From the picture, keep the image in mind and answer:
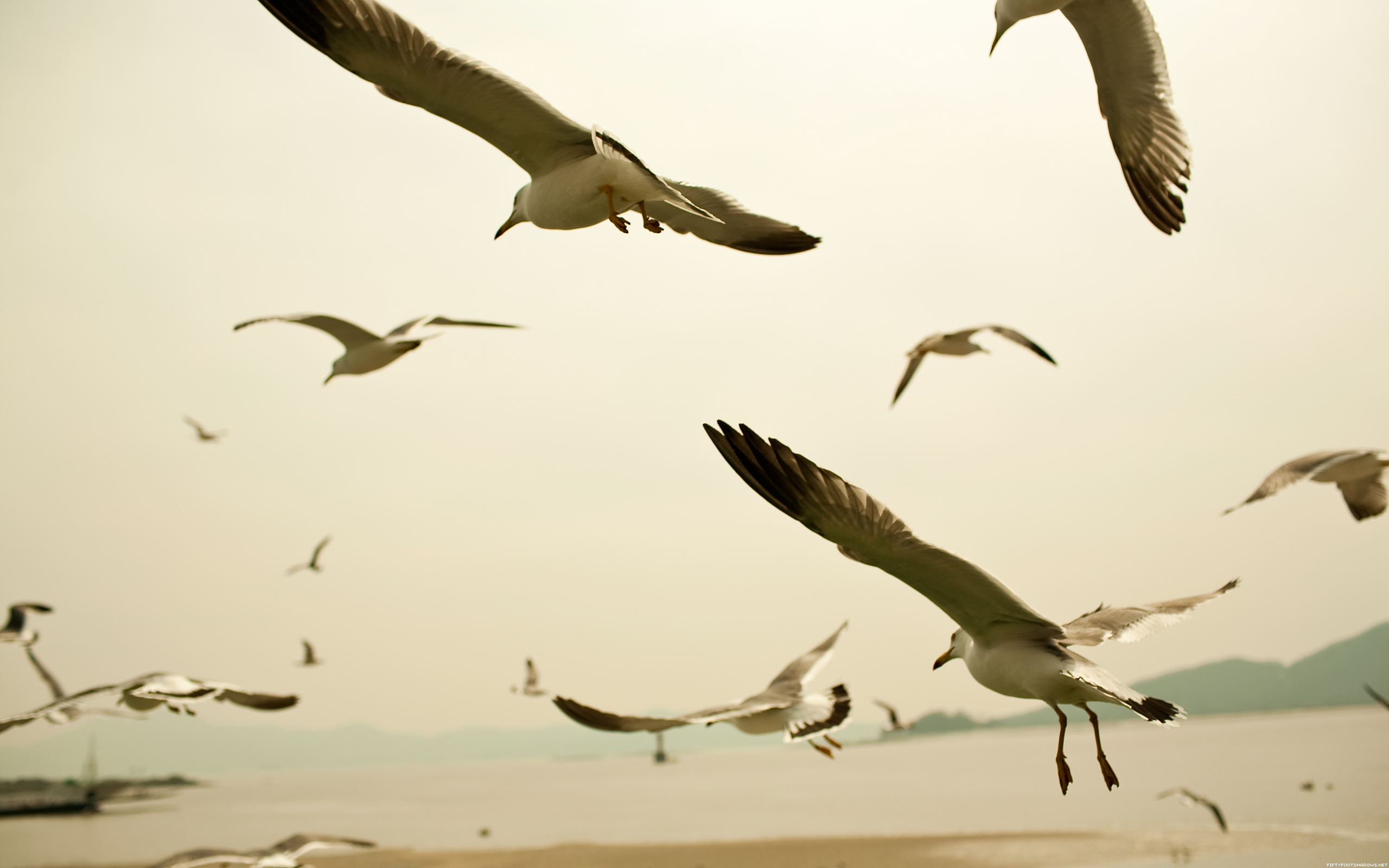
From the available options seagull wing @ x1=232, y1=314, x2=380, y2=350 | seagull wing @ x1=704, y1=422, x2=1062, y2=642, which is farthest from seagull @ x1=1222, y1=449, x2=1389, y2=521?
seagull wing @ x1=232, y1=314, x2=380, y2=350

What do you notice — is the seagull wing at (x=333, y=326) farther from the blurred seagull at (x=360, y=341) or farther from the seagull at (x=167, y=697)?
the seagull at (x=167, y=697)

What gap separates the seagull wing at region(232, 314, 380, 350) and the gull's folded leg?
11.7 ft

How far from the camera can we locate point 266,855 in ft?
29.7

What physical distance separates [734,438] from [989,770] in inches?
1748

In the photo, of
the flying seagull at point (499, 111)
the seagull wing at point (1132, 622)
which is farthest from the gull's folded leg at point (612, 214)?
the seagull wing at point (1132, 622)

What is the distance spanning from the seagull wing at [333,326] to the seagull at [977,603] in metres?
4.47

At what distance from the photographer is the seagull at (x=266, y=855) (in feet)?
26.6

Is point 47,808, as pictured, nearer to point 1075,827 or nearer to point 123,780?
point 123,780

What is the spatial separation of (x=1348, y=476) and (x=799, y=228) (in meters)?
6.18

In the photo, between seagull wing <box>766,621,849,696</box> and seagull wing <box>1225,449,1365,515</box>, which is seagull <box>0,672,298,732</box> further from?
seagull wing <box>1225,449,1365,515</box>

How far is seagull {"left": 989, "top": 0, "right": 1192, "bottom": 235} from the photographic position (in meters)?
6.47

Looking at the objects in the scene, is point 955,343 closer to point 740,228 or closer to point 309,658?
point 740,228

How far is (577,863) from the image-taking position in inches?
805

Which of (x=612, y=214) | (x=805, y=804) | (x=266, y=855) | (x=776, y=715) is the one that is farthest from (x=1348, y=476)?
(x=805, y=804)
